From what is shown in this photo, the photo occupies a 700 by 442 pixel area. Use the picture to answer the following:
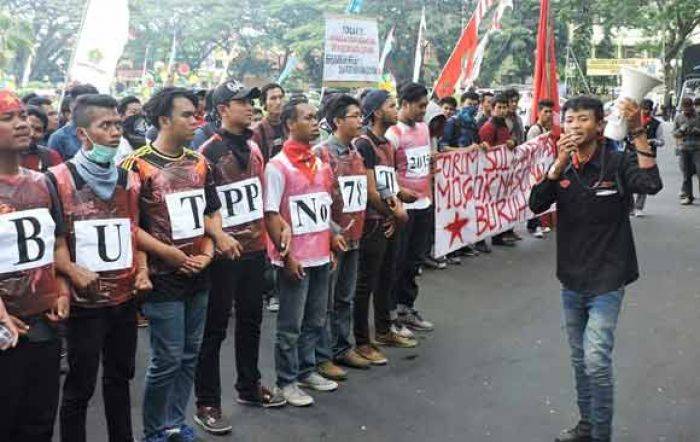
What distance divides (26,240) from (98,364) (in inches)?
31.3

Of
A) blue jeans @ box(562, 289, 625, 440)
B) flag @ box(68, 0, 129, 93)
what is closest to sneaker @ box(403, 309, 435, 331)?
blue jeans @ box(562, 289, 625, 440)

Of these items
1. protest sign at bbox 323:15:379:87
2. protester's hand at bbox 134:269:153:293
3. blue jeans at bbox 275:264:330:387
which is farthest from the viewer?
protest sign at bbox 323:15:379:87

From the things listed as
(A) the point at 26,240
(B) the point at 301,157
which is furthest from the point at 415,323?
(A) the point at 26,240

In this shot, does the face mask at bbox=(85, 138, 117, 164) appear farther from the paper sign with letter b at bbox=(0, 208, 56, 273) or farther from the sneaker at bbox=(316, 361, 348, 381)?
the sneaker at bbox=(316, 361, 348, 381)

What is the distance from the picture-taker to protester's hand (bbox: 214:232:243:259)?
4.04 meters

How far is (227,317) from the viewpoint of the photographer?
4.41 meters

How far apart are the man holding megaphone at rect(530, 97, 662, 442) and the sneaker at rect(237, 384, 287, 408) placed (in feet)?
5.75

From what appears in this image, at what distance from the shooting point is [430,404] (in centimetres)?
484

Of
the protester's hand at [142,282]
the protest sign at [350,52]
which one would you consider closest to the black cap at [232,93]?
the protester's hand at [142,282]

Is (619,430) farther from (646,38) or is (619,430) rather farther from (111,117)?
Answer: (646,38)

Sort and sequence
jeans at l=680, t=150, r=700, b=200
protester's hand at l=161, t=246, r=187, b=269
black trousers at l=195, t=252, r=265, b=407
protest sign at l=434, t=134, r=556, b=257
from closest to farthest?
protester's hand at l=161, t=246, r=187, b=269 < black trousers at l=195, t=252, r=265, b=407 < protest sign at l=434, t=134, r=556, b=257 < jeans at l=680, t=150, r=700, b=200

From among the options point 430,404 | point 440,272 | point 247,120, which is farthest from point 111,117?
point 440,272

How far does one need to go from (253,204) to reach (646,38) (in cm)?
4408

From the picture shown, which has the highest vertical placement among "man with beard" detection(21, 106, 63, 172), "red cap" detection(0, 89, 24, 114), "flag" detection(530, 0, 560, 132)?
"flag" detection(530, 0, 560, 132)
